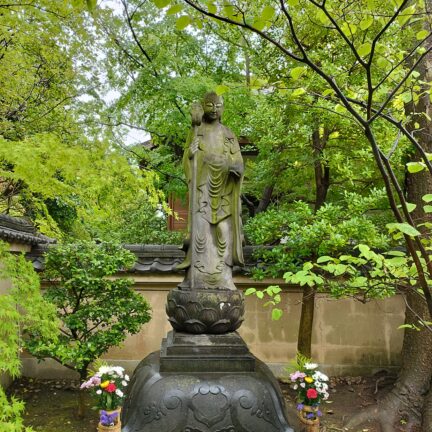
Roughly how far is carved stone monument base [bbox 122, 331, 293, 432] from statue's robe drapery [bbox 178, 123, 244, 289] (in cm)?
82

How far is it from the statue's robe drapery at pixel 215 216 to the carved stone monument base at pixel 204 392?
0.82 meters

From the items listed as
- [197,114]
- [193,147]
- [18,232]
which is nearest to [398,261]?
[193,147]

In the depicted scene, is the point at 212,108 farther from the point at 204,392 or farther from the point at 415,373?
the point at 415,373

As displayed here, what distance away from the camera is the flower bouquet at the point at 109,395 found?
3.55m

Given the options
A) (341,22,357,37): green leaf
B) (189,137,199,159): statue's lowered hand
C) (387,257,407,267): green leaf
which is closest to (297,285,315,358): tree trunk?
(189,137,199,159): statue's lowered hand

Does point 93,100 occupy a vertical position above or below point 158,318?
above

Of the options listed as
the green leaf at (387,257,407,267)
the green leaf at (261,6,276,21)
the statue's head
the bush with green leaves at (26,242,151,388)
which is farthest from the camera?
the bush with green leaves at (26,242,151,388)

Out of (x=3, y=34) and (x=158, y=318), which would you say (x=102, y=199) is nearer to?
(x=3, y=34)

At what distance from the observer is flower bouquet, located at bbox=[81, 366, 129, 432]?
11.7 feet

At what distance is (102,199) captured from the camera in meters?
5.82

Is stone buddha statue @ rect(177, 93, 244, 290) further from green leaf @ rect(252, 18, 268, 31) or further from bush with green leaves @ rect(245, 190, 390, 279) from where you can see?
green leaf @ rect(252, 18, 268, 31)

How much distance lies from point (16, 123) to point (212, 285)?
500 centimetres

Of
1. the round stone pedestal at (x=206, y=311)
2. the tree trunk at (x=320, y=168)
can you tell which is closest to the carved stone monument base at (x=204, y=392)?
the round stone pedestal at (x=206, y=311)

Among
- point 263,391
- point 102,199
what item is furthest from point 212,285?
point 102,199
